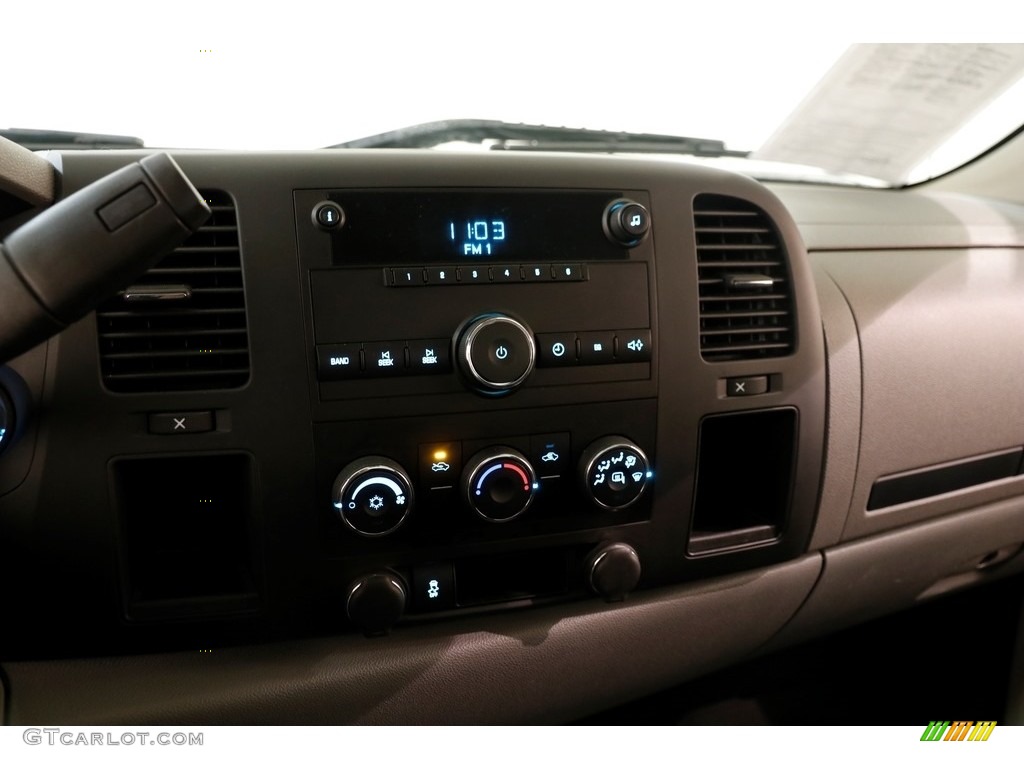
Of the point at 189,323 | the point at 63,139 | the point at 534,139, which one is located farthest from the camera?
the point at 534,139

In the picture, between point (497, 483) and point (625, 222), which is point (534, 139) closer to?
point (625, 222)

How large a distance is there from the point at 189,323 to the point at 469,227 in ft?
1.02

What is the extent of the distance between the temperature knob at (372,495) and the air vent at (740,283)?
41 cm

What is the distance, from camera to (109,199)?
0.59 meters

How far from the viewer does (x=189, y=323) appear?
81cm

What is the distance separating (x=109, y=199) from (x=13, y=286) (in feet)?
0.30

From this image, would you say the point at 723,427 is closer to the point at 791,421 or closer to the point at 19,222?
the point at 791,421

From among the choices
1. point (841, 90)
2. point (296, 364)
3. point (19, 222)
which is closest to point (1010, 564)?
point (841, 90)

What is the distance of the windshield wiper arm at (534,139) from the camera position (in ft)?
4.10

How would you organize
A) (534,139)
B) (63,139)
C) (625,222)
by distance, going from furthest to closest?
1. (534,139)
2. (63,139)
3. (625,222)

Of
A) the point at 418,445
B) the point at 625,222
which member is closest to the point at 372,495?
the point at 418,445
